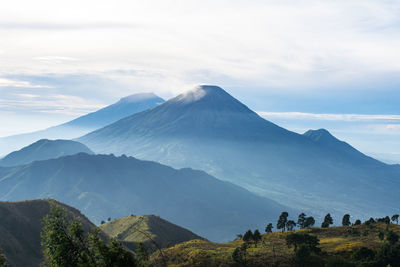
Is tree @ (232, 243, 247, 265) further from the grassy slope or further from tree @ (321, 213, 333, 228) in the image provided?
tree @ (321, 213, 333, 228)

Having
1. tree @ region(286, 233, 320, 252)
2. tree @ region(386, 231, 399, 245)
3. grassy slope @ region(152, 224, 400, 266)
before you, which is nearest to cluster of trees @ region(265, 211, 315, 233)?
grassy slope @ region(152, 224, 400, 266)

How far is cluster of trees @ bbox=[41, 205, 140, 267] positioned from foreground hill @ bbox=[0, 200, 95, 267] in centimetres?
7127

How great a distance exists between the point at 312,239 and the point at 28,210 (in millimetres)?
115761

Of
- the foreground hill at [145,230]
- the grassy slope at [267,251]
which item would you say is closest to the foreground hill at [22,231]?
the foreground hill at [145,230]

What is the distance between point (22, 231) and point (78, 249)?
108775mm

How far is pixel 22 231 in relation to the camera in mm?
130250

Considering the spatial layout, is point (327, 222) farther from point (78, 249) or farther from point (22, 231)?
point (22, 231)

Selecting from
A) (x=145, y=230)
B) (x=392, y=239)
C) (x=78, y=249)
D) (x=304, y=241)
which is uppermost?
(x=392, y=239)

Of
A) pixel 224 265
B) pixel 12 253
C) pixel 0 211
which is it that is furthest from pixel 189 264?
pixel 0 211

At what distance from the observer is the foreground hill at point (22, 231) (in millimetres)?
114062

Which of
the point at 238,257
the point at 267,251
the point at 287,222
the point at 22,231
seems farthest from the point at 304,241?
the point at 22,231

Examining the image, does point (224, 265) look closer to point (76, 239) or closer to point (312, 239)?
point (312, 239)

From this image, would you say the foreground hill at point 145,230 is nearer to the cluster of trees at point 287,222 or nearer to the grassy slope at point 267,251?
the cluster of trees at point 287,222

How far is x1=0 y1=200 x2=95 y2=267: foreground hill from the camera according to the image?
114 m
